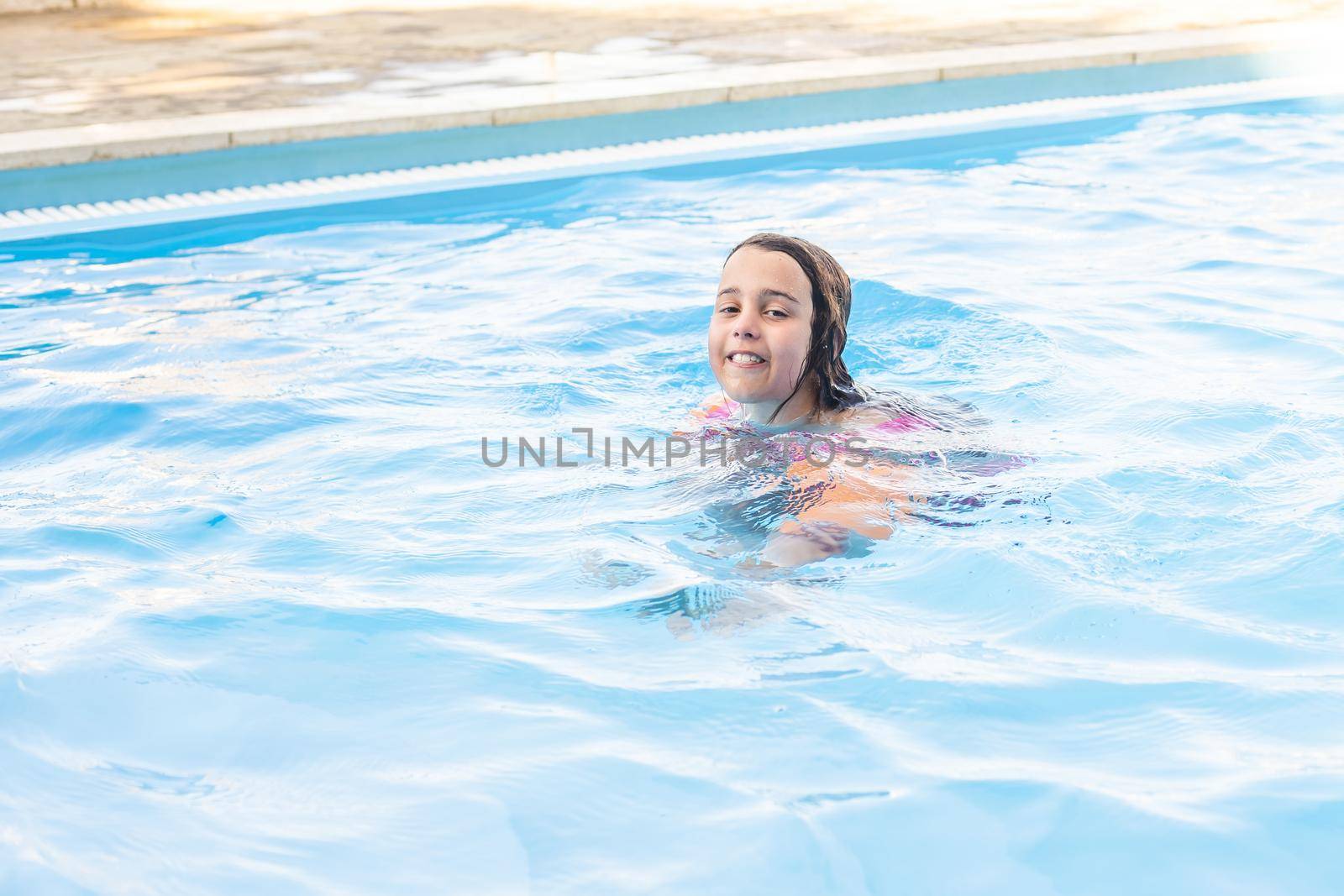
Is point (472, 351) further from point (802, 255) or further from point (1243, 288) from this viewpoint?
point (1243, 288)

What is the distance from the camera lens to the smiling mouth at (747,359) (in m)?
3.20

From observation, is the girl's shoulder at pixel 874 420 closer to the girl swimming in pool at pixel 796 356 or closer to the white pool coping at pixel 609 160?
the girl swimming in pool at pixel 796 356

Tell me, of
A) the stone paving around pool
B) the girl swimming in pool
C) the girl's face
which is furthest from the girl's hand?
the stone paving around pool

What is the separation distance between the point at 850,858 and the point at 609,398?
2265 millimetres

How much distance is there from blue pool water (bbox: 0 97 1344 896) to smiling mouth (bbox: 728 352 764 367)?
34cm

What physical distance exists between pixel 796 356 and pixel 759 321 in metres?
0.13

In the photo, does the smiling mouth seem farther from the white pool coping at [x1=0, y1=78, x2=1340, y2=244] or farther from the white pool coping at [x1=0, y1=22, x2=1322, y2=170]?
the white pool coping at [x1=0, y1=22, x2=1322, y2=170]

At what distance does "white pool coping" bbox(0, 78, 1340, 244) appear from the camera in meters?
5.98

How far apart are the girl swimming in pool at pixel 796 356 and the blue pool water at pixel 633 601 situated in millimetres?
82

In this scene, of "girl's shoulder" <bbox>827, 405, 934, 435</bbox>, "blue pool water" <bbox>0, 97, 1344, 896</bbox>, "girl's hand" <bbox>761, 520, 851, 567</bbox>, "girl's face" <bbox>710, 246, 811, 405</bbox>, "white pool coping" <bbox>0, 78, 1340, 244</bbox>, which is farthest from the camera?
"white pool coping" <bbox>0, 78, 1340, 244</bbox>

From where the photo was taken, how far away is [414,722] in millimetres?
2699

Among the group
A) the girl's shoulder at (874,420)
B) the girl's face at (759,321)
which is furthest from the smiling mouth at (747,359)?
the girl's shoulder at (874,420)

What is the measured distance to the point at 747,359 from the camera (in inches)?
126

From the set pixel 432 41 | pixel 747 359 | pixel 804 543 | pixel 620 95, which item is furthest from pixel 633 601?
pixel 432 41
